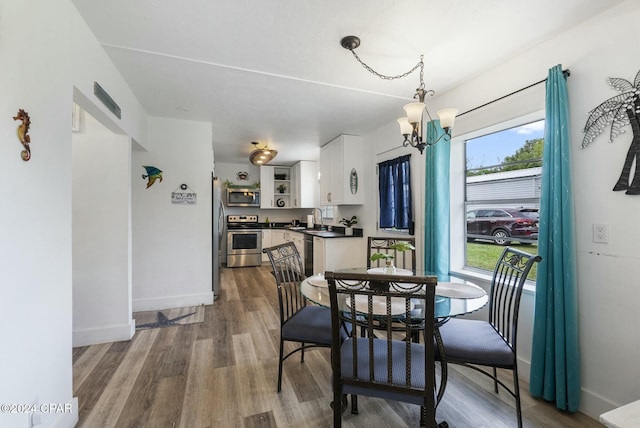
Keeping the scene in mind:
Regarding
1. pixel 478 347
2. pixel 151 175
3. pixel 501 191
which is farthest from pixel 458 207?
pixel 151 175

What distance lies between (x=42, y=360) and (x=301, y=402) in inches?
57.0

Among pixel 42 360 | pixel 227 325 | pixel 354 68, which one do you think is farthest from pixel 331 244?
pixel 42 360

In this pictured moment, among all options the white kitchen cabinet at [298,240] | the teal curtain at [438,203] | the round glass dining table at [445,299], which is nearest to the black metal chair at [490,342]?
the round glass dining table at [445,299]

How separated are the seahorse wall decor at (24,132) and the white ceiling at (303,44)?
0.90 metres

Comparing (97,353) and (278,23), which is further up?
(278,23)

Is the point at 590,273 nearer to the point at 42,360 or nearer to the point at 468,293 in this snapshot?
the point at 468,293

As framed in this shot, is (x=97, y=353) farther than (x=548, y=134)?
Yes

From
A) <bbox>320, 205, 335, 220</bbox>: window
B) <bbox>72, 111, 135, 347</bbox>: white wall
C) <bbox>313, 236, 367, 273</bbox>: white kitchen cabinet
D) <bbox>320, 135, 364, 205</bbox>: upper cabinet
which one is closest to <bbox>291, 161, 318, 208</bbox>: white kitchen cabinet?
<bbox>320, 205, 335, 220</bbox>: window

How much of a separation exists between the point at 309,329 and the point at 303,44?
2041 millimetres

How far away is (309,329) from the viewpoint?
1915 mm

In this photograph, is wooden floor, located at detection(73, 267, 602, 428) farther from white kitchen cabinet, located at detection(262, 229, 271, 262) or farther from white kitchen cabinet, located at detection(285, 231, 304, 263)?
white kitchen cabinet, located at detection(262, 229, 271, 262)

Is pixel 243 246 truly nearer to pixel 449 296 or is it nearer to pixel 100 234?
pixel 100 234

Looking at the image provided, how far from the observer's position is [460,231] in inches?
116

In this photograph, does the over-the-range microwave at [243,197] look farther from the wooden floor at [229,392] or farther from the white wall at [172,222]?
the wooden floor at [229,392]
